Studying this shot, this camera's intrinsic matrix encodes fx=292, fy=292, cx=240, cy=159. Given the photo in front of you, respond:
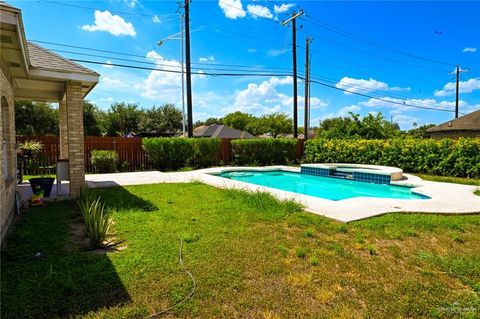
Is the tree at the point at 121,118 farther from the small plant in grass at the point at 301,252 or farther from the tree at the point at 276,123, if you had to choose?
the small plant in grass at the point at 301,252

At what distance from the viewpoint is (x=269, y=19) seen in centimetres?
2014

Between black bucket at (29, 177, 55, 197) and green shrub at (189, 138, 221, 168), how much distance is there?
864 centimetres

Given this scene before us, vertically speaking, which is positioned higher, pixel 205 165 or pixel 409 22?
pixel 409 22

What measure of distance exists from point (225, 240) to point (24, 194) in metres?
5.89

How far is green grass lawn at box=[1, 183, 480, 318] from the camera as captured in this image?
2535 millimetres

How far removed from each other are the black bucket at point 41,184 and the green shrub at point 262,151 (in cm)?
1133

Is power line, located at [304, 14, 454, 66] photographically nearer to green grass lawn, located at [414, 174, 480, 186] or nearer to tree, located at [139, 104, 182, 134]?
green grass lawn, located at [414, 174, 480, 186]

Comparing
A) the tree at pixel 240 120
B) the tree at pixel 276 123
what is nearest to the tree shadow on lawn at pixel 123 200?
the tree at pixel 276 123

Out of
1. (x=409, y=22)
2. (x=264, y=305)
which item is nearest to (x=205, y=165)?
(x=264, y=305)

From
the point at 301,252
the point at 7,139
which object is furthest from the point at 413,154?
the point at 7,139

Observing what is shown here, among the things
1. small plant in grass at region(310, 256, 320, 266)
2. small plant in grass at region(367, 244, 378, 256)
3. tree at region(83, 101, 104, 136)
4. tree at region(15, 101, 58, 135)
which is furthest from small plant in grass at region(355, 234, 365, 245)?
tree at region(83, 101, 104, 136)

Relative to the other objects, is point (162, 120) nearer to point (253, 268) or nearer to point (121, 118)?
point (121, 118)

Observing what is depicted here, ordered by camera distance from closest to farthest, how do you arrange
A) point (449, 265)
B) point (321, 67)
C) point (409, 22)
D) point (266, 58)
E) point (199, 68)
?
point (449, 265), point (409, 22), point (199, 68), point (266, 58), point (321, 67)

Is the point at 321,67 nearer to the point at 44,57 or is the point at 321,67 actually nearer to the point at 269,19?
the point at 269,19
